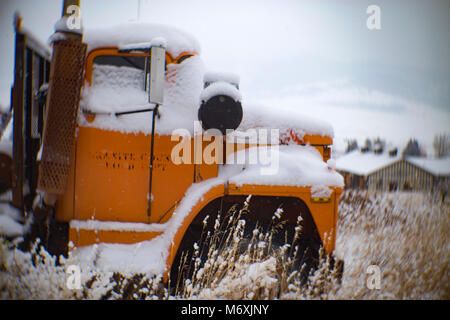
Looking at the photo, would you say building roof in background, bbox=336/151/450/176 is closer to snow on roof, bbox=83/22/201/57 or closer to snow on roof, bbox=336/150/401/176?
snow on roof, bbox=336/150/401/176

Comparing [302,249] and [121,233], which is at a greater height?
[121,233]

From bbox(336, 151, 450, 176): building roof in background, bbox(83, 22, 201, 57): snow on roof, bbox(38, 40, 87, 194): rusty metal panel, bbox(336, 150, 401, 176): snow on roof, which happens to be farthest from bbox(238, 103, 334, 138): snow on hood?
bbox(336, 150, 401, 176): snow on roof

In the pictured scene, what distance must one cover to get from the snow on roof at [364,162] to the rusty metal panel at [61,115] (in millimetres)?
24660

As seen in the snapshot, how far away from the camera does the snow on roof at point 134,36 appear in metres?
2.18

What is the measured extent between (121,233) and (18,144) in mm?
1124

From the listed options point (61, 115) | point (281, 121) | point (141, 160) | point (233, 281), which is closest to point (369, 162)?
point (281, 121)

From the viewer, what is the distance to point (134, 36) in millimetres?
2188

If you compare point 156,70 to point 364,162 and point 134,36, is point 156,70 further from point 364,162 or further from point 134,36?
point 364,162

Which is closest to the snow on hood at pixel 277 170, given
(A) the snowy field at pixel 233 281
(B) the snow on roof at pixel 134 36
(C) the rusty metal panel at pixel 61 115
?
(A) the snowy field at pixel 233 281

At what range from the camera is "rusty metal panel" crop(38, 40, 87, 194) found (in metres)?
1.98
